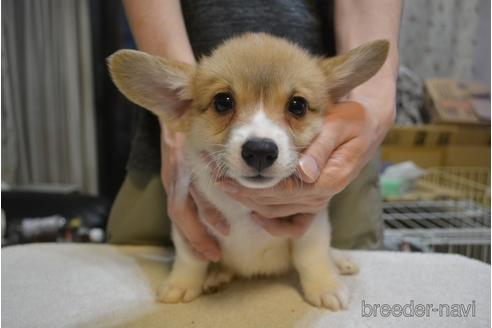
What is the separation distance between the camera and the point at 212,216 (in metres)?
1.01

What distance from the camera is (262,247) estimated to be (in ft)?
3.43

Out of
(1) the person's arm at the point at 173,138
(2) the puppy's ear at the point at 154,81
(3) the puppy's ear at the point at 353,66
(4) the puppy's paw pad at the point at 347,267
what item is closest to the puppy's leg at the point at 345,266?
(4) the puppy's paw pad at the point at 347,267

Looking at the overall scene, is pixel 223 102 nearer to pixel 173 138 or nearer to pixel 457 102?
pixel 173 138

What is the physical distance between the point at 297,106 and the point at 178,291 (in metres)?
0.52

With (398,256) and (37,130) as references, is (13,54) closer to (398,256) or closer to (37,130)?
(37,130)

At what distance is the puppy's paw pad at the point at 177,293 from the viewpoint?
1022 mm

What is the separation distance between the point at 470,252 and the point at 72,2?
2.96 m

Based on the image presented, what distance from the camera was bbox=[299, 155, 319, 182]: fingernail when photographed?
0.84 meters

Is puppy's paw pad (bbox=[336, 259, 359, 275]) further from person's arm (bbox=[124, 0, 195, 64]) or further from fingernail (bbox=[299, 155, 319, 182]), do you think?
person's arm (bbox=[124, 0, 195, 64])

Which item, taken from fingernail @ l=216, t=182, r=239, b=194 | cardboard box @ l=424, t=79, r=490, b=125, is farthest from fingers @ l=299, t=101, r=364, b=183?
cardboard box @ l=424, t=79, r=490, b=125

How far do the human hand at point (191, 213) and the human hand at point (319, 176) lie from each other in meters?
0.09


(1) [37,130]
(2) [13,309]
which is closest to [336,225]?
(2) [13,309]

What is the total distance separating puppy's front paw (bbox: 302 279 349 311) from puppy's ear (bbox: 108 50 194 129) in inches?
20.1

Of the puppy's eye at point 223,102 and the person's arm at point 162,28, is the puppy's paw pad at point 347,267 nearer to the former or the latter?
the puppy's eye at point 223,102
